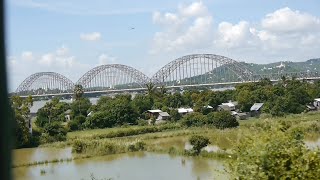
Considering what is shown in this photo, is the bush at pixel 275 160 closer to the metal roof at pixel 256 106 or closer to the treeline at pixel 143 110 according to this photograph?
the treeline at pixel 143 110

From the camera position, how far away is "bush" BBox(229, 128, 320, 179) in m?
5.37

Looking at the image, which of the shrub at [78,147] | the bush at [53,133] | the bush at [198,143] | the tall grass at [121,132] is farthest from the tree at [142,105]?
the bush at [198,143]

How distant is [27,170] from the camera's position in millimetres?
15891

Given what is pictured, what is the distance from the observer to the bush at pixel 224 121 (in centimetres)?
2466

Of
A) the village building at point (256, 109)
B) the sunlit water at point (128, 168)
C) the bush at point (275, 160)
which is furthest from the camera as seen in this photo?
the village building at point (256, 109)

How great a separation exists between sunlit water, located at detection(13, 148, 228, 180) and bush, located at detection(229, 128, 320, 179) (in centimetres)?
709

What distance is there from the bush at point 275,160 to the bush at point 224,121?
62.3 ft

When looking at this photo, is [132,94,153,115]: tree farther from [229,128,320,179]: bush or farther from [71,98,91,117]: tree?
[229,128,320,179]: bush

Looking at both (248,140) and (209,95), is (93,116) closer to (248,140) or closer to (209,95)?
(209,95)

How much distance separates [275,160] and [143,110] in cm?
2977

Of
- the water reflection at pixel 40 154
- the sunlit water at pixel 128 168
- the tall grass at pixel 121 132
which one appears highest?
the tall grass at pixel 121 132

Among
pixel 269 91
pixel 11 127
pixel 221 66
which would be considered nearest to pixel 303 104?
pixel 269 91

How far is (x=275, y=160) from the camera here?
215 inches

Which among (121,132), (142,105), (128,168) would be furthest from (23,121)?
(142,105)
